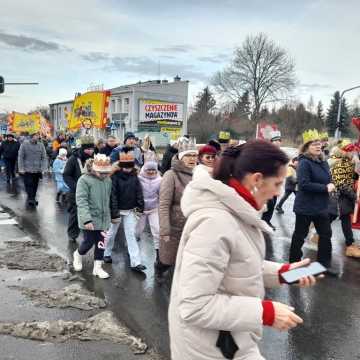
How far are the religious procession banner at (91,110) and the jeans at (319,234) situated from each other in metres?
8.48

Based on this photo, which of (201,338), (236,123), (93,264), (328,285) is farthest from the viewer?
(236,123)

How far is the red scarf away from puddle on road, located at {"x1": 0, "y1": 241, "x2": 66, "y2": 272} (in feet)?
16.1

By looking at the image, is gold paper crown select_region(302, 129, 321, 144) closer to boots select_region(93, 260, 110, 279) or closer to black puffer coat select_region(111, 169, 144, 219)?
black puffer coat select_region(111, 169, 144, 219)

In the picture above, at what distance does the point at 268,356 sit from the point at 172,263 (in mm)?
1810

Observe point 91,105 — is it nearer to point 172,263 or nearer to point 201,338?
point 172,263

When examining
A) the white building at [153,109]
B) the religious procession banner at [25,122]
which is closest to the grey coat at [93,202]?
the religious procession banner at [25,122]

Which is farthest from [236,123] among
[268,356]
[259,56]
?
[268,356]

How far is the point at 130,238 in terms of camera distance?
6.42m

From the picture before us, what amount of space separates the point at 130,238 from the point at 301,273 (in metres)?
4.51

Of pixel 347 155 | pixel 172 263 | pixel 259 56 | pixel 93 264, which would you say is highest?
pixel 259 56

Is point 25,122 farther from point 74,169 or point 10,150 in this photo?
point 74,169

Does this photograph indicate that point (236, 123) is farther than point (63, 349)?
Yes

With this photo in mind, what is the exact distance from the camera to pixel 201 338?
1945mm

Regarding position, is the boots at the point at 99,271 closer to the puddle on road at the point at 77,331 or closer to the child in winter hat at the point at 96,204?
the child in winter hat at the point at 96,204
